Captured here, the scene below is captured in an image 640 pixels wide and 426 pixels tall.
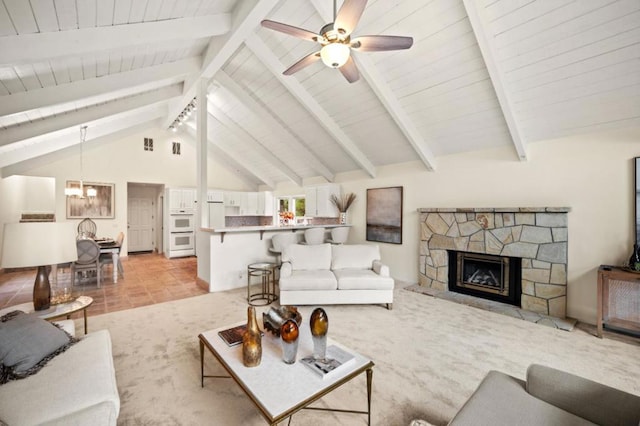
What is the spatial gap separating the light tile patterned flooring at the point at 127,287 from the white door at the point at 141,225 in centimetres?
244

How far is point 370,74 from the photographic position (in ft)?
12.2

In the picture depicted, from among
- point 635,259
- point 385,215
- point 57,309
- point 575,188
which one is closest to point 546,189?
point 575,188

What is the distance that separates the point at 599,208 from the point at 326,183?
4.99m

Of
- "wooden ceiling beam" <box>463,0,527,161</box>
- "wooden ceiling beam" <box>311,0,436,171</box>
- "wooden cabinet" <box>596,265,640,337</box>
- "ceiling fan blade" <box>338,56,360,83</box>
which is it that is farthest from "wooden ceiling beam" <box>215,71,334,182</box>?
"wooden cabinet" <box>596,265,640,337</box>

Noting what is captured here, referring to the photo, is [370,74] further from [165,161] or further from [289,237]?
[165,161]

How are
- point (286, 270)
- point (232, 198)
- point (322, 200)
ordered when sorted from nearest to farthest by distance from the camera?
point (286, 270)
point (322, 200)
point (232, 198)

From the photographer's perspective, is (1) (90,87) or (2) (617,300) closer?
(2) (617,300)

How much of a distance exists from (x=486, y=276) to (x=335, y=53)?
4.10 meters

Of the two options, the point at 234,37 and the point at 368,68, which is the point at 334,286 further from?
the point at 234,37

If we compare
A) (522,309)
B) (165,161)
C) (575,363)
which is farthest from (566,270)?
(165,161)

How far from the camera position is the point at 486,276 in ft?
14.6

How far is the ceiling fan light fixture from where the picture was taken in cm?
223

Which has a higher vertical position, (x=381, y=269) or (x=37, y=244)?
(x=37, y=244)

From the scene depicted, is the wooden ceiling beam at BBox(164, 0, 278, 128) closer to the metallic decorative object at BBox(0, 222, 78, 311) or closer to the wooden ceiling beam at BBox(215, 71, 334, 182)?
the wooden ceiling beam at BBox(215, 71, 334, 182)
